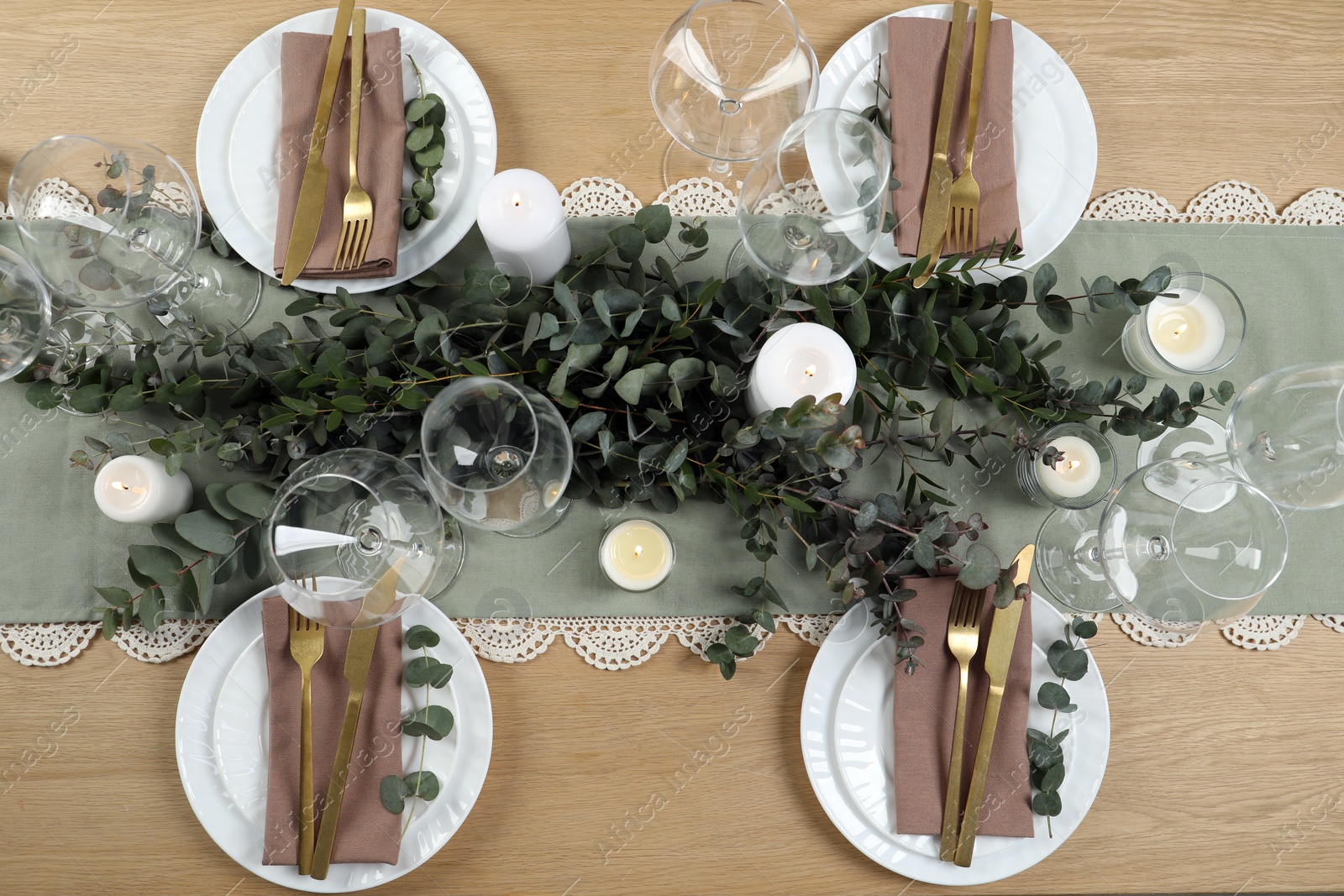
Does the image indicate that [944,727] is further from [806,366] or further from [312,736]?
[312,736]

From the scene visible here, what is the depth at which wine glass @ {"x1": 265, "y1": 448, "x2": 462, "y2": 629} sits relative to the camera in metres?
0.66

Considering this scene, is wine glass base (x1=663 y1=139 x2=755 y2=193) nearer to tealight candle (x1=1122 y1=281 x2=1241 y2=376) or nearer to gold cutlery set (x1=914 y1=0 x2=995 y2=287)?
gold cutlery set (x1=914 y1=0 x2=995 y2=287)

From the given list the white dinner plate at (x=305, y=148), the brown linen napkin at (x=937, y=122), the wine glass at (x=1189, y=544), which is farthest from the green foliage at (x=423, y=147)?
the wine glass at (x=1189, y=544)

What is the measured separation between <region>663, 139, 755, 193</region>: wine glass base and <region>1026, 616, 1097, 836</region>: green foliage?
24.0 inches

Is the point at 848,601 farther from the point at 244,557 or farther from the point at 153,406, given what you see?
the point at 153,406

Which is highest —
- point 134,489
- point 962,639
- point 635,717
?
point 134,489

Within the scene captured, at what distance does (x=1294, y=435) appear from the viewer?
77 centimetres

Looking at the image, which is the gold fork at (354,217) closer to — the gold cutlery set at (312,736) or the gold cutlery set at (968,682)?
the gold cutlery set at (312,736)

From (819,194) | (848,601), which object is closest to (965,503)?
(848,601)

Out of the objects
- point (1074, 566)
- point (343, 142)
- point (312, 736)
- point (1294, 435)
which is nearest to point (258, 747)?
point (312, 736)

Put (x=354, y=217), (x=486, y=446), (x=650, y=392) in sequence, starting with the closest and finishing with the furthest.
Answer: (x=486, y=446), (x=650, y=392), (x=354, y=217)

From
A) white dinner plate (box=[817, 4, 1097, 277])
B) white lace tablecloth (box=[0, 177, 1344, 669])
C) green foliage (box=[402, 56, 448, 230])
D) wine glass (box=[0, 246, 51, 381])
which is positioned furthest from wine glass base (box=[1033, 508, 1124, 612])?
wine glass (box=[0, 246, 51, 381])

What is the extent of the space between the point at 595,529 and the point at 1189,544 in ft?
1.90

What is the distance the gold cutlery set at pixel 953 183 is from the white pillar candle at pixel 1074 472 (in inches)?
9.5
